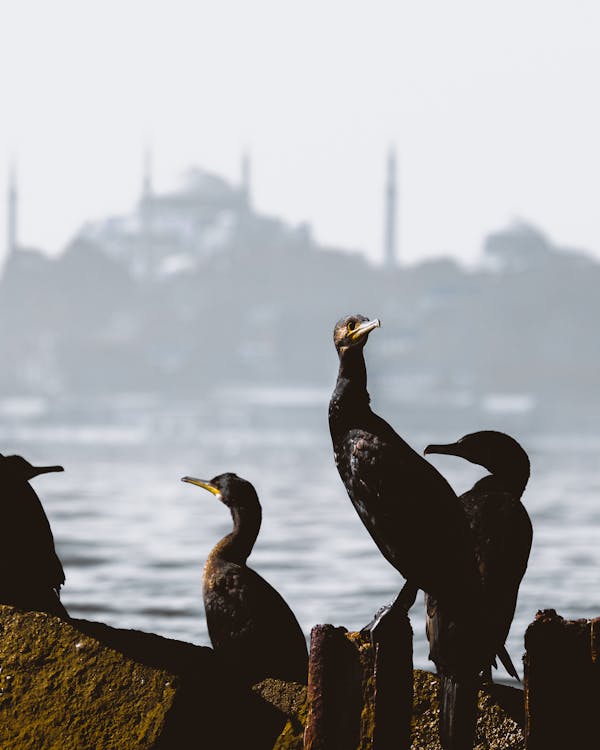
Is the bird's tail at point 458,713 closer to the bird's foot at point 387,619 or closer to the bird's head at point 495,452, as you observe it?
the bird's foot at point 387,619

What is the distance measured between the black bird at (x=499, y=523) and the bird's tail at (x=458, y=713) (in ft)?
0.41

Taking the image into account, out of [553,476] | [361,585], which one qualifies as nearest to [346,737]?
[361,585]

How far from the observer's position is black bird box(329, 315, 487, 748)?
397 cm

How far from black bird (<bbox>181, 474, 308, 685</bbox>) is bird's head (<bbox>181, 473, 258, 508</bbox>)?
103 millimetres

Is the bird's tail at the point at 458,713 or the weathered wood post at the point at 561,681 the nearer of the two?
the weathered wood post at the point at 561,681

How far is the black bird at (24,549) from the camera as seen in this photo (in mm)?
4773

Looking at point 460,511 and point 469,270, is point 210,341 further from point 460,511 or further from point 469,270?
point 460,511

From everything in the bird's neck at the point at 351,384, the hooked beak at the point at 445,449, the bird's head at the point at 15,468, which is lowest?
the bird's head at the point at 15,468

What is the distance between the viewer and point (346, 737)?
3.84m

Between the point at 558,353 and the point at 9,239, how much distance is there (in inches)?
2460

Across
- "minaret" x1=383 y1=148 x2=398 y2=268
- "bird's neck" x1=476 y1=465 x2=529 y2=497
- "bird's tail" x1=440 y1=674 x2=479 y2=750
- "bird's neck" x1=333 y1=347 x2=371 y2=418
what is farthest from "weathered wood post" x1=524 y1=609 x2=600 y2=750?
"minaret" x1=383 y1=148 x2=398 y2=268

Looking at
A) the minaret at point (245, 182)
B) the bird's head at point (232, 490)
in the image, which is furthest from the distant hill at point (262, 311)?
the bird's head at point (232, 490)

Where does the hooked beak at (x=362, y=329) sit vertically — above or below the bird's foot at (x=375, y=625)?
above

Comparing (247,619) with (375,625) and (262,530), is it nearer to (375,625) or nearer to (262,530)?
(375,625)
